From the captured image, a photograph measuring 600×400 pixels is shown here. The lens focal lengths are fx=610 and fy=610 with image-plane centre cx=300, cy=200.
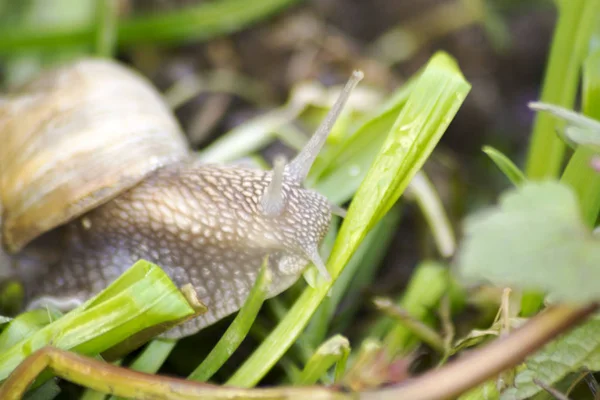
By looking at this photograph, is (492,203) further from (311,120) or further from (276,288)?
(276,288)

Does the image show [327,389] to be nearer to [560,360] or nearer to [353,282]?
[560,360]

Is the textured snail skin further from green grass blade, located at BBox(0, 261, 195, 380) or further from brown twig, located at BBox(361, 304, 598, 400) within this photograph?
brown twig, located at BBox(361, 304, 598, 400)

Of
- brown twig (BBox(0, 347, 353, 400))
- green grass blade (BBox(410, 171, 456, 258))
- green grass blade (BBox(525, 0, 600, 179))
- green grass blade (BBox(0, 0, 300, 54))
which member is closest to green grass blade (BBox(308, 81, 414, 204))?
green grass blade (BBox(410, 171, 456, 258))

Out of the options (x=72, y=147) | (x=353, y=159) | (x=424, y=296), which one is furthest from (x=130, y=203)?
(x=424, y=296)

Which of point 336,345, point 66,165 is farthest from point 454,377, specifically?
point 66,165

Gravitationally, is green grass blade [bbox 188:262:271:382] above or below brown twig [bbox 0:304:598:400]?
below

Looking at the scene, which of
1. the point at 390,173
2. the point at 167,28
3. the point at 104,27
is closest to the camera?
the point at 390,173
